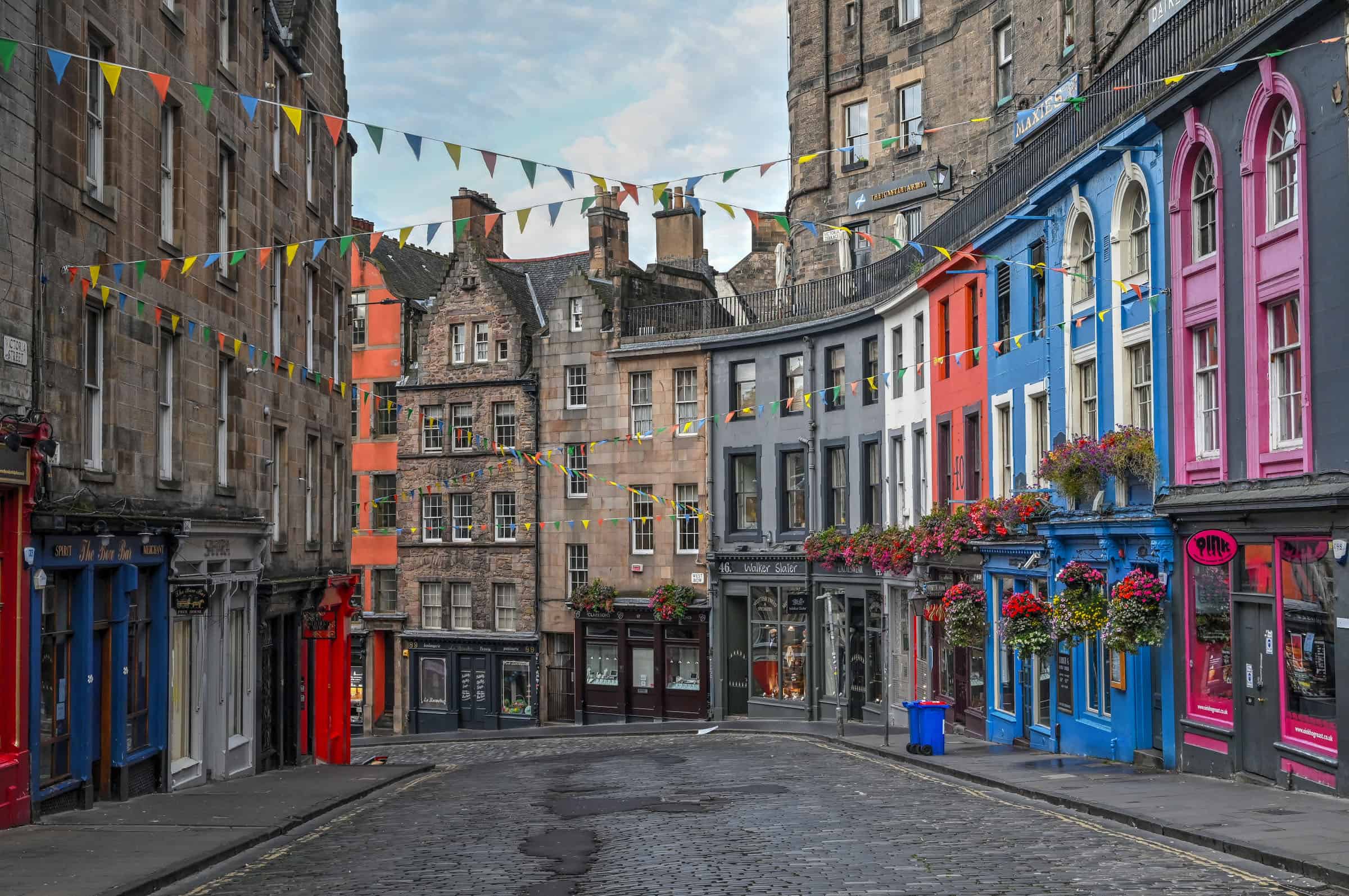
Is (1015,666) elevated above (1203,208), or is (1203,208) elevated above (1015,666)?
(1203,208)

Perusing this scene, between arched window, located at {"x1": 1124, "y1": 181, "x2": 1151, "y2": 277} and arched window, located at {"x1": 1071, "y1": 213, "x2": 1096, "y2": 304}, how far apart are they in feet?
3.93

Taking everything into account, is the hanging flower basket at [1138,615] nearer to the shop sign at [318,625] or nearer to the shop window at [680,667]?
the shop sign at [318,625]

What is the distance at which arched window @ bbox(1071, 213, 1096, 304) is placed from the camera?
2483 centimetres

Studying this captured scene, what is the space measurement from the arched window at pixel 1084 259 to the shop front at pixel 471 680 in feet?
83.1

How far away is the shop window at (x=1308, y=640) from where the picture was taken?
1734cm

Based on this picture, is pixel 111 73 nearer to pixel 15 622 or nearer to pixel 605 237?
pixel 15 622

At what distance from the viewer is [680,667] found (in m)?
44.2

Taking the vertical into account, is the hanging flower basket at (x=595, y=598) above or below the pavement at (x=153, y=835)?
A: above

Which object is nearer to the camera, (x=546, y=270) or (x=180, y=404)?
(x=180, y=404)

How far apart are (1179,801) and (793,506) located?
81.9 ft

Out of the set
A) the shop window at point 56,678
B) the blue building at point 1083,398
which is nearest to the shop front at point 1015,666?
the blue building at point 1083,398

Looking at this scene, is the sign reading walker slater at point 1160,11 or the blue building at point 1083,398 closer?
the blue building at point 1083,398

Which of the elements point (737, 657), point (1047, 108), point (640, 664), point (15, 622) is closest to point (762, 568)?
point (737, 657)

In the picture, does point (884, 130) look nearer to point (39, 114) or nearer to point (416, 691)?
point (416, 691)
